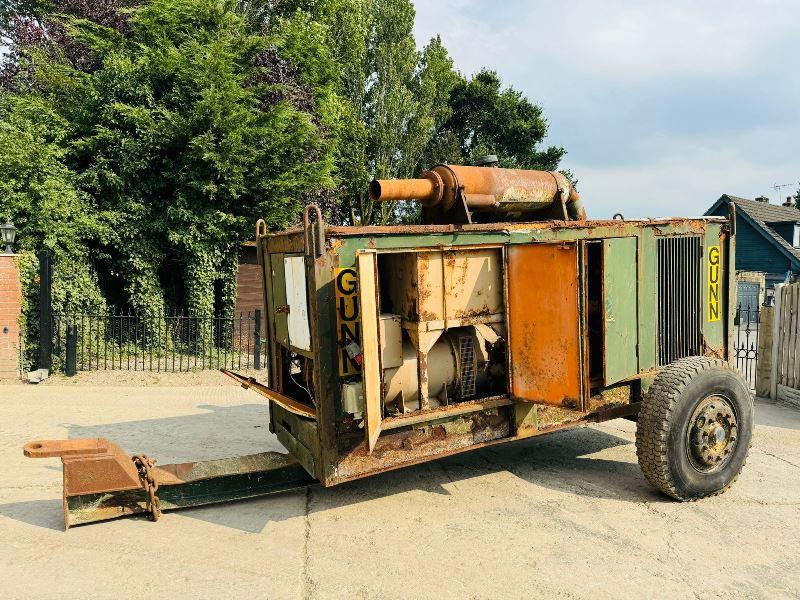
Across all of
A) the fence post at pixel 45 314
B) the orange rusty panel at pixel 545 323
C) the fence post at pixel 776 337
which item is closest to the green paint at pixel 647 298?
→ the orange rusty panel at pixel 545 323

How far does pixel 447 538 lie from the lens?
14.0 feet

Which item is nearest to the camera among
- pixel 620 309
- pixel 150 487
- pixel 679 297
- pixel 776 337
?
pixel 150 487

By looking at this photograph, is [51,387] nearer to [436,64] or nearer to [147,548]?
[147,548]

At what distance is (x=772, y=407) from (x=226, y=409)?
26.7 feet

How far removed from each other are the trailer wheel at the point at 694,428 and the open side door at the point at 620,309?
0.31m

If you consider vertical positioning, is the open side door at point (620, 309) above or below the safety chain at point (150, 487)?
above

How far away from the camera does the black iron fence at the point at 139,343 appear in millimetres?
11195

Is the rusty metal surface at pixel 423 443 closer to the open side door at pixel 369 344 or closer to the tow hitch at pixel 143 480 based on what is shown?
the open side door at pixel 369 344

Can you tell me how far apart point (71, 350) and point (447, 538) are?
355 inches

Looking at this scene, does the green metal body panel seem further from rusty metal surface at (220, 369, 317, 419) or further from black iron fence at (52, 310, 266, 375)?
black iron fence at (52, 310, 266, 375)

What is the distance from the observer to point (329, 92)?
18.6 meters

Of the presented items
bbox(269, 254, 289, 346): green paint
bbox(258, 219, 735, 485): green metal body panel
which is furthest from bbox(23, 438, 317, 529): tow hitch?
bbox(269, 254, 289, 346): green paint

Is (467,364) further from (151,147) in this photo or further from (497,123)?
(497,123)

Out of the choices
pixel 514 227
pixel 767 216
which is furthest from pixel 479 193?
pixel 767 216
